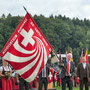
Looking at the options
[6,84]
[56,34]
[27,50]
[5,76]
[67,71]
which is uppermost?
[56,34]

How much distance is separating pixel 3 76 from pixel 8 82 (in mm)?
332

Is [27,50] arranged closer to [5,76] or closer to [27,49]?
[27,49]

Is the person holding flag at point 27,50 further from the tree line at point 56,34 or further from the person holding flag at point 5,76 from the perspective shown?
the tree line at point 56,34

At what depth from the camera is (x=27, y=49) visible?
1020 centimetres

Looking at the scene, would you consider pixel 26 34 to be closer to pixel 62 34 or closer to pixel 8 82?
pixel 8 82

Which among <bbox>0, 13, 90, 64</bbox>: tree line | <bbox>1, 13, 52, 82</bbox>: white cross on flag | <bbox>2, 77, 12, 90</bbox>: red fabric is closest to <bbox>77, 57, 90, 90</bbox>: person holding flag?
<bbox>2, 77, 12, 90</bbox>: red fabric

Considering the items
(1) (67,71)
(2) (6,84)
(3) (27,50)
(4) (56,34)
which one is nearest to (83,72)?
(1) (67,71)

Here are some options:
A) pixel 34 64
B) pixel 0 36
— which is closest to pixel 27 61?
pixel 34 64

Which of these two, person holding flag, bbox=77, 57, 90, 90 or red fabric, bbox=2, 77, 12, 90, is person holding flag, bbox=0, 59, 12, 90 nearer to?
red fabric, bbox=2, 77, 12, 90

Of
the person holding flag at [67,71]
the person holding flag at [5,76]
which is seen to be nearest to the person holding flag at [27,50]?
the person holding flag at [5,76]

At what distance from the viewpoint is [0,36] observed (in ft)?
299

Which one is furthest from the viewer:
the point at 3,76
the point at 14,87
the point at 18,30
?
the point at 14,87

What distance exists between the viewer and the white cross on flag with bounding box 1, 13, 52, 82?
32.7 ft

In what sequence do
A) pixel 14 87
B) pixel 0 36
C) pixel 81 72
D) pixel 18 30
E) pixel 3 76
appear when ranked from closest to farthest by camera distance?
pixel 18 30, pixel 3 76, pixel 81 72, pixel 14 87, pixel 0 36
